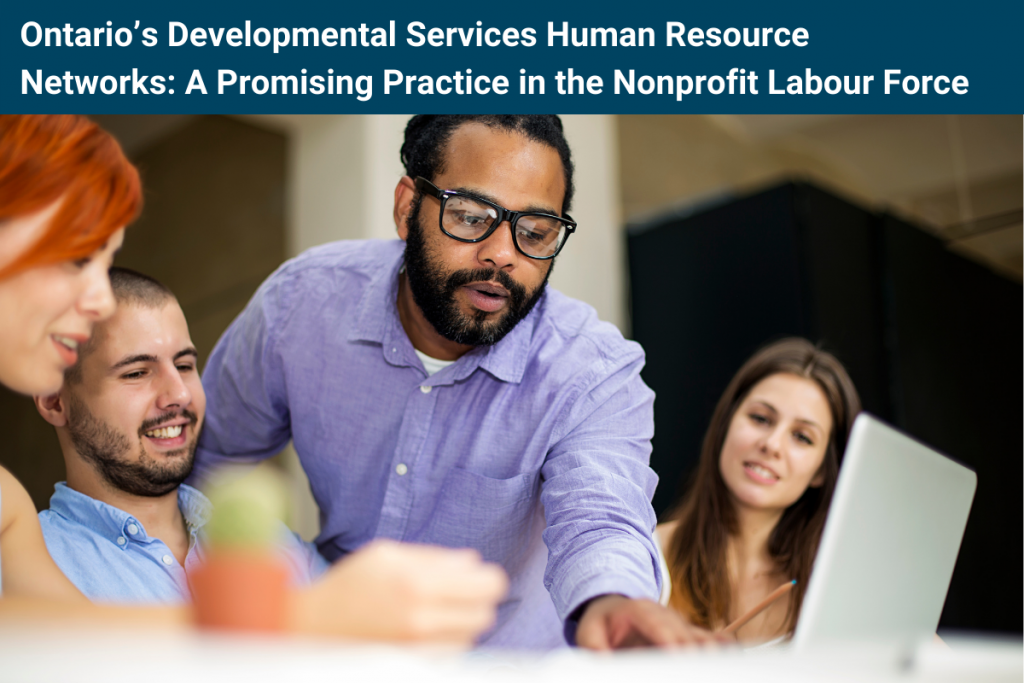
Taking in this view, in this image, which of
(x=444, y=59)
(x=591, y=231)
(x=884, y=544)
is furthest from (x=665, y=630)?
(x=591, y=231)

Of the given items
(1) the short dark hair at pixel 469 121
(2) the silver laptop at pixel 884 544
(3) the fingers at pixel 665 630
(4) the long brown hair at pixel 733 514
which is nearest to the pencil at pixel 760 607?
(4) the long brown hair at pixel 733 514

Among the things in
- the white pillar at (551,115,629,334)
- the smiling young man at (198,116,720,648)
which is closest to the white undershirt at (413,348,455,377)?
the smiling young man at (198,116,720,648)

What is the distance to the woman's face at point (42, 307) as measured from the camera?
0.93m

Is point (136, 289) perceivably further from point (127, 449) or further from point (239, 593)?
point (239, 593)

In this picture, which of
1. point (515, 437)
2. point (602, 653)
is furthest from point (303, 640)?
point (515, 437)

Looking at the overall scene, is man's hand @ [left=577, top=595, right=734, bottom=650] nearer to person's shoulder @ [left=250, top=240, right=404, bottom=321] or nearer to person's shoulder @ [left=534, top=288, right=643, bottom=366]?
person's shoulder @ [left=534, top=288, right=643, bottom=366]

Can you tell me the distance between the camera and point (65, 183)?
97 cm

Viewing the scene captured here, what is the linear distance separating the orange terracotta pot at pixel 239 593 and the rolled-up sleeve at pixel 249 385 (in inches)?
31.1

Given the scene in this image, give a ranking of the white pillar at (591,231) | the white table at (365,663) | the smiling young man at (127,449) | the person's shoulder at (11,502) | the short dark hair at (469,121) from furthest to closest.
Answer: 1. the white pillar at (591,231)
2. the short dark hair at (469,121)
3. the smiling young man at (127,449)
4. the person's shoulder at (11,502)
5. the white table at (365,663)

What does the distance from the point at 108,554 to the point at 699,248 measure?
218 cm

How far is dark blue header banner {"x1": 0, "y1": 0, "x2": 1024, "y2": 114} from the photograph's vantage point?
4.60 ft

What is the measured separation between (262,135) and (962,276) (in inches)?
98.3

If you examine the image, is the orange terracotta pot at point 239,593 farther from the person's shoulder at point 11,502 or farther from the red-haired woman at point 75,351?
the person's shoulder at point 11,502

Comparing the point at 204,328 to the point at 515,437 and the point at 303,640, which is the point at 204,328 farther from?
the point at 303,640
